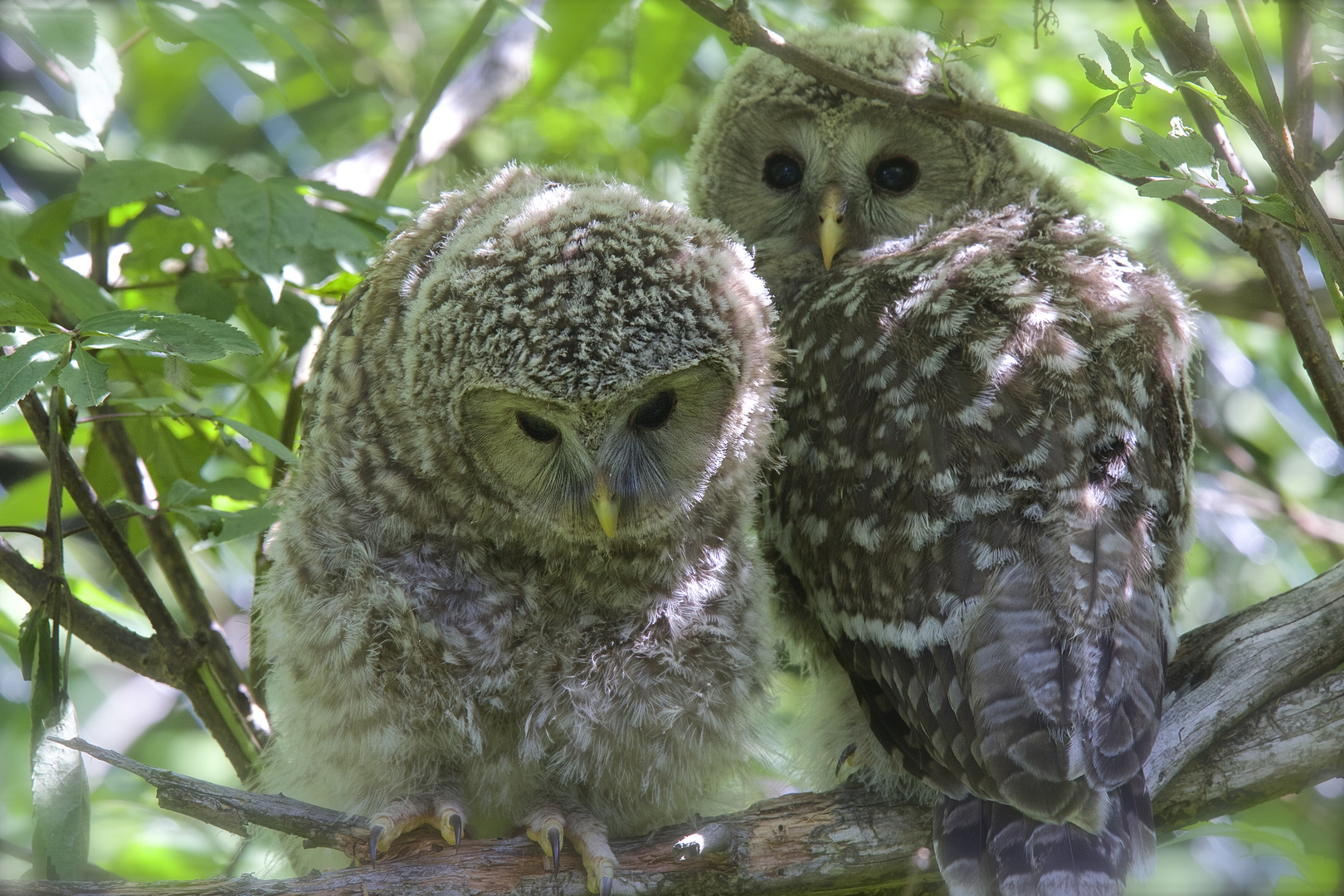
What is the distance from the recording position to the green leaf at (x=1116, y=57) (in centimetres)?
145

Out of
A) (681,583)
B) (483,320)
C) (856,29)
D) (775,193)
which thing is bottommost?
(681,583)

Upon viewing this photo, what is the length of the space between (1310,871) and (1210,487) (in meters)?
1.61

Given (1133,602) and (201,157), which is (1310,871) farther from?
(201,157)

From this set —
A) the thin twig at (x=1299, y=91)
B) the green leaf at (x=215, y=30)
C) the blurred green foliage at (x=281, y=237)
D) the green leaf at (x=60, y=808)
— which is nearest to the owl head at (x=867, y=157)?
the blurred green foliage at (x=281, y=237)

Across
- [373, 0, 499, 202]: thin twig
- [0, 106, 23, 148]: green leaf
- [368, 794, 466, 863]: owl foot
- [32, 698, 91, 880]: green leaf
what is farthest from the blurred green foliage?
[368, 794, 466, 863]: owl foot

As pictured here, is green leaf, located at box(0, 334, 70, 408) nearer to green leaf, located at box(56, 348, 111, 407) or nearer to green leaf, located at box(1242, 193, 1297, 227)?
green leaf, located at box(56, 348, 111, 407)

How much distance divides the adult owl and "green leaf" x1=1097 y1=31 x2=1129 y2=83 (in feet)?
2.10

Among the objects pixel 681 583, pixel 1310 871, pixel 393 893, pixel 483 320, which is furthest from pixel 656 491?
pixel 1310 871

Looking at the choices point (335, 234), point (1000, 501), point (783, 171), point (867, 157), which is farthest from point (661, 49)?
point (1000, 501)

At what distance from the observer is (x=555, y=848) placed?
1678mm

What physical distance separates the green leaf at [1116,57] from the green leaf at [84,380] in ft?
4.22

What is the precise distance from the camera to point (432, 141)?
2875 millimetres

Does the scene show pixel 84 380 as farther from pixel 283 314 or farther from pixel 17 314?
pixel 283 314

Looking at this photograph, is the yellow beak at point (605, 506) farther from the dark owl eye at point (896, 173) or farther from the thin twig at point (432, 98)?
the dark owl eye at point (896, 173)
